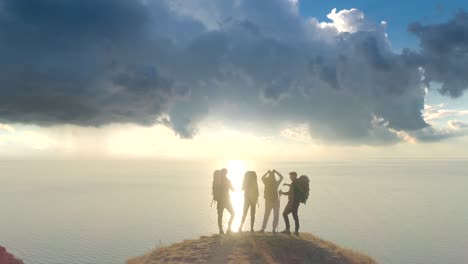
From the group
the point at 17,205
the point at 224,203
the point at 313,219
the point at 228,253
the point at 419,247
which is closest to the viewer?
the point at 228,253

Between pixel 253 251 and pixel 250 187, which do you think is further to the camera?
pixel 250 187

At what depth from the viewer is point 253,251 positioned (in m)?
20.6

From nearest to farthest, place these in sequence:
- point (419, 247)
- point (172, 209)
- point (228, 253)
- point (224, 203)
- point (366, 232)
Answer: point (228, 253) < point (224, 203) < point (419, 247) < point (366, 232) < point (172, 209)

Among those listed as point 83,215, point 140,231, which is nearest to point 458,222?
point 140,231

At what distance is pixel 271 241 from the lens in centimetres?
2211

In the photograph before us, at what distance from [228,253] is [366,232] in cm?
4328

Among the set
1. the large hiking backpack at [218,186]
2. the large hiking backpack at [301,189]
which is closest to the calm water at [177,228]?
the large hiking backpack at [218,186]

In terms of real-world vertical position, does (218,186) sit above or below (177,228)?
above

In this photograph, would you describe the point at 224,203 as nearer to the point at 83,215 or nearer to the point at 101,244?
the point at 101,244

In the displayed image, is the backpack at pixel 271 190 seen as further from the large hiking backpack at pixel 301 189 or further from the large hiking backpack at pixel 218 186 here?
the large hiking backpack at pixel 218 186

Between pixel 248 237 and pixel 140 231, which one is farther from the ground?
pixel 248 237

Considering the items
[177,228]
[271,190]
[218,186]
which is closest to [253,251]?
[271,190]

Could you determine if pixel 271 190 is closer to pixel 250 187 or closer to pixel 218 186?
pixel 250 187

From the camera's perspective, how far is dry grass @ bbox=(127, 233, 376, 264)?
65.8 feet
